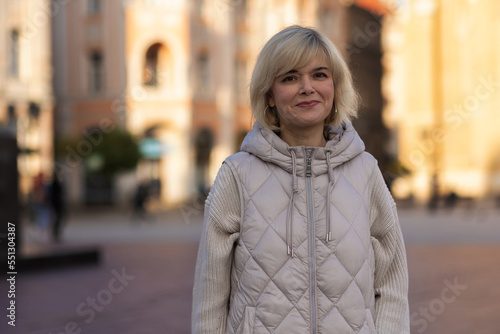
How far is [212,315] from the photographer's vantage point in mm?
2363

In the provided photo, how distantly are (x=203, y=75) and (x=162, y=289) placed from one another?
30.0 meters

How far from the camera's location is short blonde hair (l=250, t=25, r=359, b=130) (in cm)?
230

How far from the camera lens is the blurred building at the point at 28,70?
32.7 metres

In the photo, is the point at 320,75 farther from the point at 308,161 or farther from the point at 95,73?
the point at 95,73

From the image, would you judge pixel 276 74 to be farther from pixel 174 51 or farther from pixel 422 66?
pixel 422 66

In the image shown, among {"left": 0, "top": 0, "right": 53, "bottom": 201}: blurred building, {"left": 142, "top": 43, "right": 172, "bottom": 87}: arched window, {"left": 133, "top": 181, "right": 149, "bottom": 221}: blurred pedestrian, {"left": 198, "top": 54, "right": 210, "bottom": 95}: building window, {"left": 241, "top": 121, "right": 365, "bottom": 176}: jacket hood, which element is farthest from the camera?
{"left": 198, "top": 54, "right": 210, "bottom": 95}: building window

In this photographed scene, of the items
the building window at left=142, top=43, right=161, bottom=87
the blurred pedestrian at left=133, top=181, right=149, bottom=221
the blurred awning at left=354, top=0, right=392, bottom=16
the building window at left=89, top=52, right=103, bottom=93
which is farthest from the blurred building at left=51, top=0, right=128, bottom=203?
the blurred awning at left=354, top=0, right=392, bottom=16

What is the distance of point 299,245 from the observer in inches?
88.7

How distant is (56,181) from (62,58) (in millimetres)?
21988

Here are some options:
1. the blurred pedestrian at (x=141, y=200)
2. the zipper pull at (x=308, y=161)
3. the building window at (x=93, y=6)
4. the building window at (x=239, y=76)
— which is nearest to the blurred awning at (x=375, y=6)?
the building window at (x=239, y=76)

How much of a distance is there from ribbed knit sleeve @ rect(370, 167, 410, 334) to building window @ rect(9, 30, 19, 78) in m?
33.3

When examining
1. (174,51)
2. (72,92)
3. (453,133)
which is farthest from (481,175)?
(72,92)

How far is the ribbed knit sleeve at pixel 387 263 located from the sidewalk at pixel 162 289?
4.65 m

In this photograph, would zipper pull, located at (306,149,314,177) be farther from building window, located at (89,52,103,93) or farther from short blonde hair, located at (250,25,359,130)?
building window, located at (89,52,103,93)
